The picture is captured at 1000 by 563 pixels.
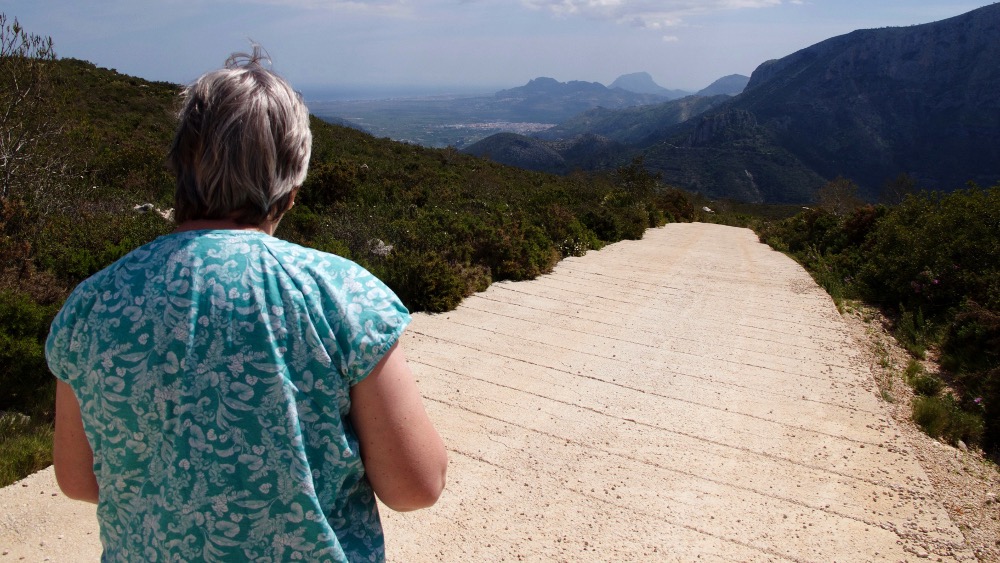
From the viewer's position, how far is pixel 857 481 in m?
3.88

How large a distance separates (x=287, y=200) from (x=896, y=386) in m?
5.96

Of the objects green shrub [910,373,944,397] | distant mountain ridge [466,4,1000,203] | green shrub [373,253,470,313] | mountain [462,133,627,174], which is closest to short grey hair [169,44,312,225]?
green shrub [373,253,470,313]

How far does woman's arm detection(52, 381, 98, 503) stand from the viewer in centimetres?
132

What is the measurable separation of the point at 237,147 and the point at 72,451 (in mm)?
761

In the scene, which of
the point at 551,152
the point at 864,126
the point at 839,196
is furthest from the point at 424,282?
the point at 864,126

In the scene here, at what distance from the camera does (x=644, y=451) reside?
419 centimetres

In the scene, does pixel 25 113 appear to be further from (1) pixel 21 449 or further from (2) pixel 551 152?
(2) pixel 551 152

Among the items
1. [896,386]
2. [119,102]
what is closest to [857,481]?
[896,386]

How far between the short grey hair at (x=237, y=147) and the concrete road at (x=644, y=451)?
2.24 m

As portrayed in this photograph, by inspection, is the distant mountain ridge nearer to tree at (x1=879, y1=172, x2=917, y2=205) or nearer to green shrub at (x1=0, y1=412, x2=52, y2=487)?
tree at (x1=879, y1=172, x2=917, y2=205)

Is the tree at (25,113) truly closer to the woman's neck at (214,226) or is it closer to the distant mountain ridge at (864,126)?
the woman's neck at (214,226)

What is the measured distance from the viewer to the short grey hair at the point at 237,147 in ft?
4.00

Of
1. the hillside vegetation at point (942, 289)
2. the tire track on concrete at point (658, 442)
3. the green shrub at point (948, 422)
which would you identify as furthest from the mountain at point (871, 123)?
the green shrub at point (948, 422)

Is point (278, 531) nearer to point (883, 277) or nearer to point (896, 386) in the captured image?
point (896, 386)
